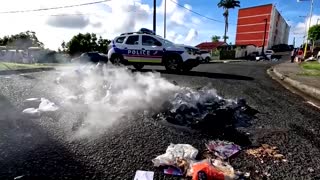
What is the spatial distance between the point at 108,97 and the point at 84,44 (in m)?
66.8

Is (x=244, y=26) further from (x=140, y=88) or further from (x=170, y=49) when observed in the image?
(x=140, y=88)

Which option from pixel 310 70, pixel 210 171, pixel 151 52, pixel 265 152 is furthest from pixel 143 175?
pixel 310 70

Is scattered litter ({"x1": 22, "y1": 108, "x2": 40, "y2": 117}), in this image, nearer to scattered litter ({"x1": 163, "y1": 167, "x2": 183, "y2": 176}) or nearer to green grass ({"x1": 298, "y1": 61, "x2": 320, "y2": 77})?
scattered litter ({"x1": 163, "y1": 167, "x2": 183, "y2": 176})

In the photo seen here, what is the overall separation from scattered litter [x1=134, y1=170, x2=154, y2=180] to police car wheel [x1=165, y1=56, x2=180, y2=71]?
936 centimetres

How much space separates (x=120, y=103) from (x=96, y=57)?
67.2 ft

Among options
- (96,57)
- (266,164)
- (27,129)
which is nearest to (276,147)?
(266,164)

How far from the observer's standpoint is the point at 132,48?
12.7 meters

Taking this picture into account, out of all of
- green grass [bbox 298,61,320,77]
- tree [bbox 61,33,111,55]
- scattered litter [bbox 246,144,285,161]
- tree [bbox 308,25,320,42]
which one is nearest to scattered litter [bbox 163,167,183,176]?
scattered litter [bbox 246,144,285,161]

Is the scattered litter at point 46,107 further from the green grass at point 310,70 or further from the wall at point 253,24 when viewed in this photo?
the wall at point 253,24

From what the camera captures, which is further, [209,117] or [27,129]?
[209,117]

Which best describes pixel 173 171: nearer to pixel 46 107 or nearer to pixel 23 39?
pixel 46 107

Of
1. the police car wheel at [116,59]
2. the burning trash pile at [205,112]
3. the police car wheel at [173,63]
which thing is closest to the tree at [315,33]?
the police car wheel at [173,63]

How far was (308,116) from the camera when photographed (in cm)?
516

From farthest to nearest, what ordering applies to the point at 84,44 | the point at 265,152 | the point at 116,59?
the point at 84,44, the point at 116,59, the point at 265,152
